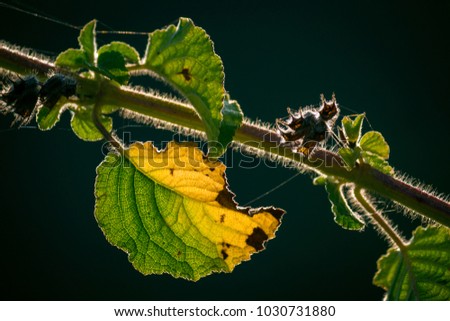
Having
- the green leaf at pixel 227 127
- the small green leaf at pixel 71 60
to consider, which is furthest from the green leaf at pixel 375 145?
the small green leaf at pixel 71 60

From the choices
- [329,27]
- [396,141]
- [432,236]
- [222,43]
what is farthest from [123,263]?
[432,236]

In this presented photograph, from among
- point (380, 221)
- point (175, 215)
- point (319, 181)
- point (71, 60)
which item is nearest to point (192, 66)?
point (71, 60)

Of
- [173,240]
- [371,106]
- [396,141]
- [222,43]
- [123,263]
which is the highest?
[222,43]

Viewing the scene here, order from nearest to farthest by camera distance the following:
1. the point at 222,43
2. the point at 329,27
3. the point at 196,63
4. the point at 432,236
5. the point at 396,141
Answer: the point at 196,63
the point at 432,236
the point at 396,141
the point at 222,43
the point at 329,27

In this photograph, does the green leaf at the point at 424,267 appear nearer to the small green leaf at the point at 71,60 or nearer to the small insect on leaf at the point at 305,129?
the small insect on leaf at the point at 305,129

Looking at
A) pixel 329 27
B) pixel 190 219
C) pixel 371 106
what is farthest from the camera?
pixel 329 27

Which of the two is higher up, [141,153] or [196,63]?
[196,63]

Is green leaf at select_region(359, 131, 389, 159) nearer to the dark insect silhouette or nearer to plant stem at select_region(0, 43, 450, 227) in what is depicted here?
plant stem at select_region(0, 43, 450, 227)

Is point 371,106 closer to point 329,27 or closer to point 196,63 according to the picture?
point 329,27
